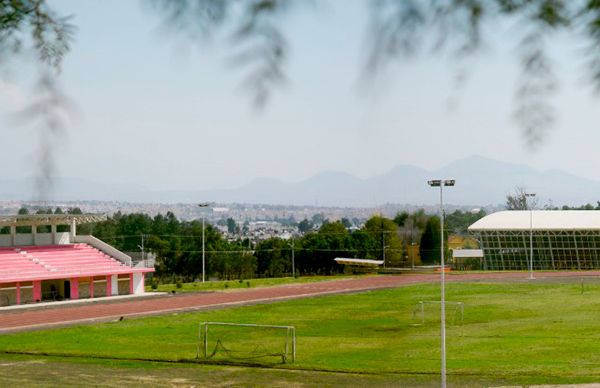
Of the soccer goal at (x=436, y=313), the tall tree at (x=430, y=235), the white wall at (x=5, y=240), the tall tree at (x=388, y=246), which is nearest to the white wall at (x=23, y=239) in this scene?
the white wall at (x=5, y=240)

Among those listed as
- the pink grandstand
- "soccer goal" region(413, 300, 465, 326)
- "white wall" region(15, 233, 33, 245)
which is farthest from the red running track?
"white wall" region(15, 233, 33, 245)

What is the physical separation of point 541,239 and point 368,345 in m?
43.7

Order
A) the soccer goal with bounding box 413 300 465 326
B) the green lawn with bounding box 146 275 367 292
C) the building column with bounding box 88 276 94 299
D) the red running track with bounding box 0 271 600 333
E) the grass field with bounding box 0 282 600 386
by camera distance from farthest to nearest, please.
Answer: the green lawn with bounding box 146 275 367 292
the building column with bounding box 88 276 94 299
the red running track with bounding box 0 271 600 333
the soccer goal with bounding box 413 300 465 326
the grass field with bounding box 0 282 600 386

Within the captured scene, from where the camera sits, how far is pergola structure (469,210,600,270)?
64.3m

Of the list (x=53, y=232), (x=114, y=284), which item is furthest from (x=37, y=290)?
(x=53, y=232)

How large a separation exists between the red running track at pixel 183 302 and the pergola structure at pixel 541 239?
421 cm

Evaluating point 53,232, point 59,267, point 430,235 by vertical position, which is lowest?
point 59,267

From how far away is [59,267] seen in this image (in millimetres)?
44188

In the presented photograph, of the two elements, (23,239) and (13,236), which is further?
(23,239)

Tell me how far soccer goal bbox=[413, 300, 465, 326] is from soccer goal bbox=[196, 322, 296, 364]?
6.34m

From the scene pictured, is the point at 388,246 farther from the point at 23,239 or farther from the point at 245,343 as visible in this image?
the point at 245,343

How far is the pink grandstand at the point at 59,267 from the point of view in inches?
1626

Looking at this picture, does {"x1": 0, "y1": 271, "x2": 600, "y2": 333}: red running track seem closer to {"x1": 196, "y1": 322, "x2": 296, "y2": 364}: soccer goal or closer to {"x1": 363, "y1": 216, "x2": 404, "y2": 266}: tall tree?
{"x1": 363, "y1": 216, "x2": 404, "y2": 266}: tall tree

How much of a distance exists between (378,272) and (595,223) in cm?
1763
